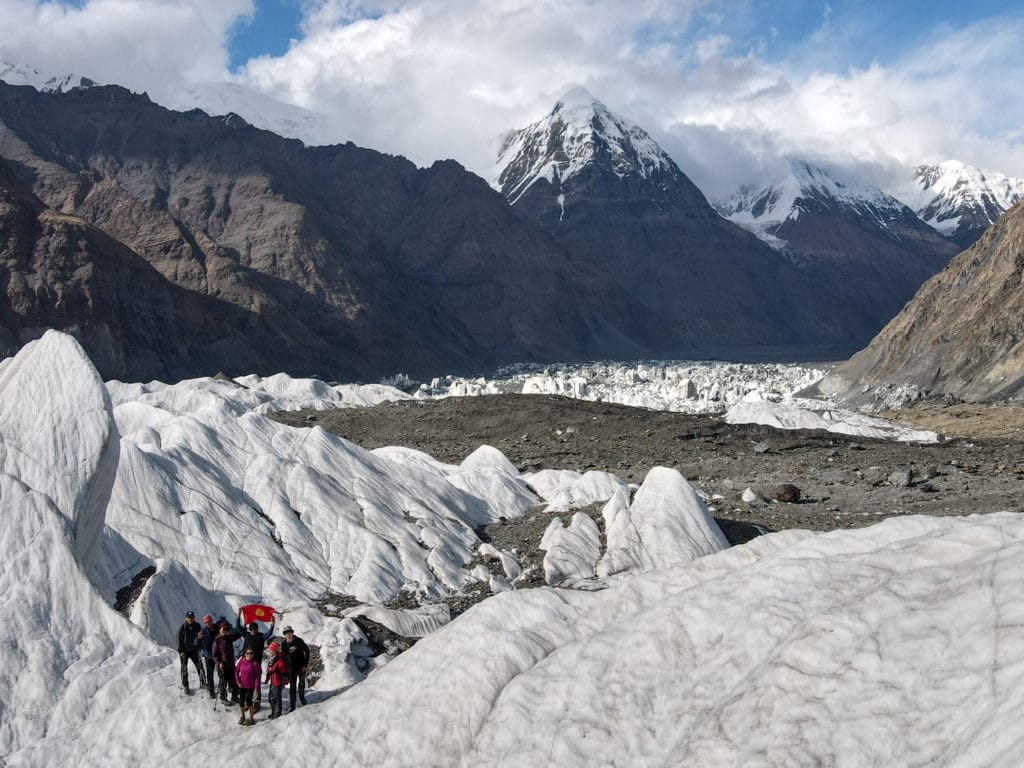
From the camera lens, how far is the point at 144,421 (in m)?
32.7

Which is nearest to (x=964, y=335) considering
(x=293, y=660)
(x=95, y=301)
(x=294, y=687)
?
(x=294, y=687)

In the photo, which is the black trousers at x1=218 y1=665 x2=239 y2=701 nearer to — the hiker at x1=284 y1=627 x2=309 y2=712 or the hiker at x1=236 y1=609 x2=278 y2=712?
the hiker at x1=236 y1=609 x2=278 y2=712

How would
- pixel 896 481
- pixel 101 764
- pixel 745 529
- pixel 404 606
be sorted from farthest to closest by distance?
1. pixel 896 481
2. pixel 745 529
3. pixel 404 606
4. pixel 101 764

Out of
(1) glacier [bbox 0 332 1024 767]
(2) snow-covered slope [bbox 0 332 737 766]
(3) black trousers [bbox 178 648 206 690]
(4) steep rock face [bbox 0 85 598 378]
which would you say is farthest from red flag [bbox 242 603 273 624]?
(4) steep rock face [bbox 0 85 598 378]

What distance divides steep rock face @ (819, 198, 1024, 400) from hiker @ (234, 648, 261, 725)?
67.5 m

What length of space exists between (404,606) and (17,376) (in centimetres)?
918

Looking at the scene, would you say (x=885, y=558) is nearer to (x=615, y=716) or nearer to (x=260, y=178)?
(x=615, y=716)

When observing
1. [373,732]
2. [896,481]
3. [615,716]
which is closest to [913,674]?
[615,716]

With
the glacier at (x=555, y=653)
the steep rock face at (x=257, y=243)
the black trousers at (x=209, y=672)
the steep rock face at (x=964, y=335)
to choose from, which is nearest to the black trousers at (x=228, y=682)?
the black trousers at (x=209, y=672)

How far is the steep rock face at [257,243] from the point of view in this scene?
418 ft

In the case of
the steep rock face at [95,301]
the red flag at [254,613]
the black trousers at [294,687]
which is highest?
the steep rock face at [95,301]

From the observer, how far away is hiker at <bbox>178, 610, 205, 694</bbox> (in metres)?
10.3

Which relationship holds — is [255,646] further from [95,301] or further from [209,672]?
[95,301]

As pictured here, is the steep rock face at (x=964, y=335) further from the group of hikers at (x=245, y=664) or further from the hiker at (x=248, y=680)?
the hiker at (x=248, y=680)
